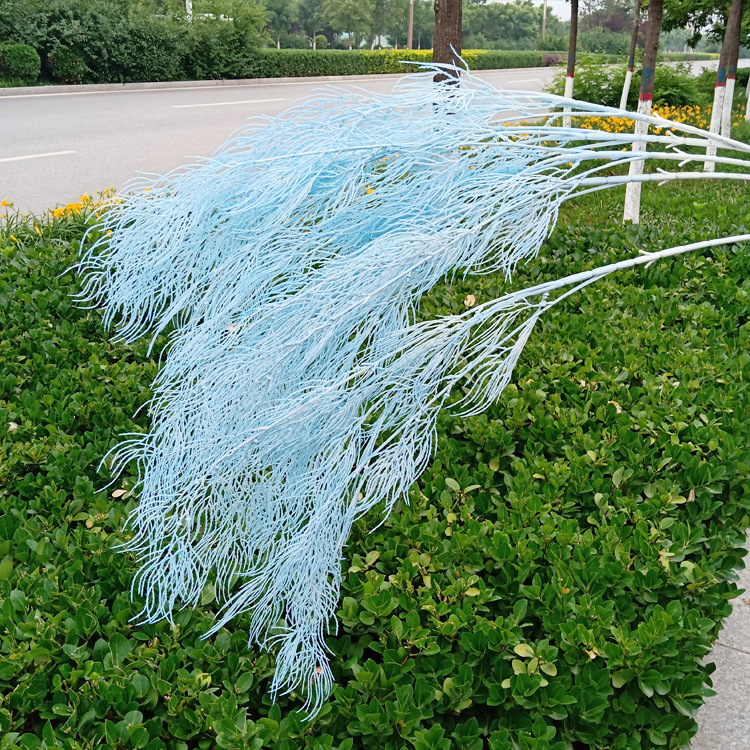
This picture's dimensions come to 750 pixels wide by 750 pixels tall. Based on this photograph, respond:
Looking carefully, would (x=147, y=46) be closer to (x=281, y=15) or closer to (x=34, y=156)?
(x=34, y=156)

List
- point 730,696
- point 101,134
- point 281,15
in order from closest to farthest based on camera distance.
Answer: point 730,696 < point 101,134 < point 281,15

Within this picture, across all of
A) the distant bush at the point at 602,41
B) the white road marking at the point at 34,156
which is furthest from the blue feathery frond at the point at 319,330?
the distant bush at the point at 602,41

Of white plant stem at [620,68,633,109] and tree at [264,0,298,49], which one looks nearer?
white plant stem at [620,68,633,109]

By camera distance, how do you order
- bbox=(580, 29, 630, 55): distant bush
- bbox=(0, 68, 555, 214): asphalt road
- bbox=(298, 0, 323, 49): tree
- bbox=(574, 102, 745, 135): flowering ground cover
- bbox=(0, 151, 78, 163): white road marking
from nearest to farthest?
1. bbox=(0, 68, 555, 214): asphalt road
2. bbox=(0, 151, 78, 163): white road marking
3. bbox=(574, 102, 745, 135): flowering ground cover
4. bbox=(580, 29, 630, 55): distant bush
5. bbox=(298, 0, 323, 49): tree

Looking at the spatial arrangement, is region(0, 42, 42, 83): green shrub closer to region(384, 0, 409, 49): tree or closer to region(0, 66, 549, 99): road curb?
region(0, 66, 549, 99): road curb

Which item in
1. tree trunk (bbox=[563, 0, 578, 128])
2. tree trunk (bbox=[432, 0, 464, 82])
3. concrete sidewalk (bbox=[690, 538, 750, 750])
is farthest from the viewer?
tree trunk (bbox=[563, 0, 578, 128])

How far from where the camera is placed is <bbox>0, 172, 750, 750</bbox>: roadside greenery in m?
1.49

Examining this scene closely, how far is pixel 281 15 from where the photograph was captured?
5888 centimetres

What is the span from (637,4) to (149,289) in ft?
34.0

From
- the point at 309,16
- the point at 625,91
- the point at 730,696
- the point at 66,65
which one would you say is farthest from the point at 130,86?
the point at 309,16

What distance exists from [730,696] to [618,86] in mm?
10857

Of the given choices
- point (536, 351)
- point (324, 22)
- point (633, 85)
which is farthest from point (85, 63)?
point (324, 22)

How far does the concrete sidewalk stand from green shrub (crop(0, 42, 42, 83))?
1642 centimetres

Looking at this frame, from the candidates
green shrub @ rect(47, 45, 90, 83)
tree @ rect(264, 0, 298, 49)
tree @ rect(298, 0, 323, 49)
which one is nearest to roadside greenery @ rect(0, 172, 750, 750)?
green shrub @ rect(47, 45, 90, 83)
